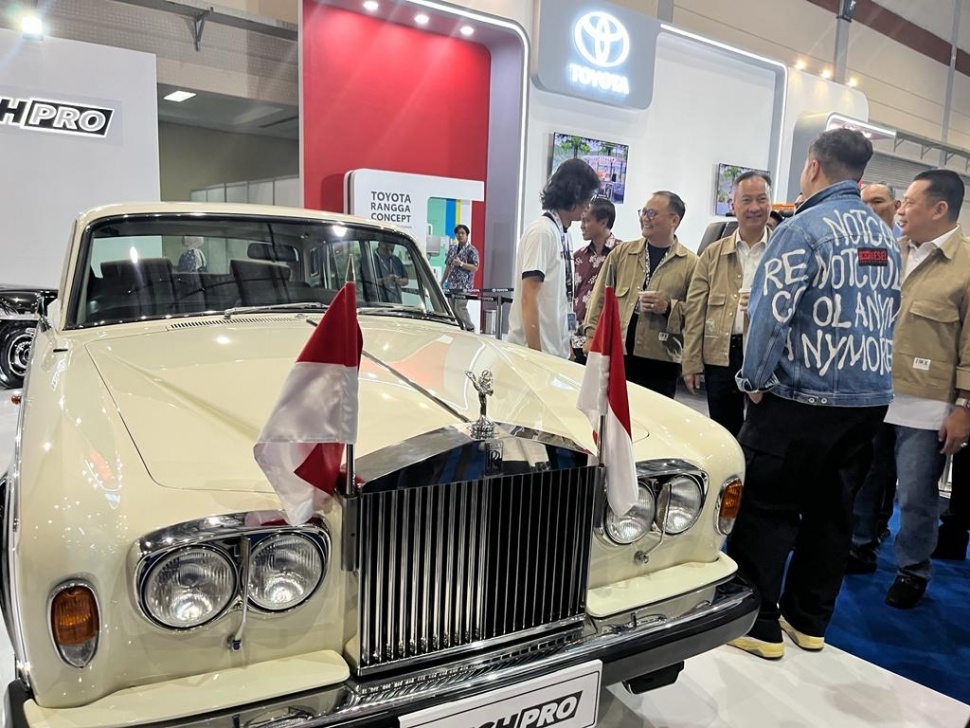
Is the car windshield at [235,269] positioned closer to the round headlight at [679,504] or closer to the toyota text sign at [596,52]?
Answer: the round headlight at [679,504]

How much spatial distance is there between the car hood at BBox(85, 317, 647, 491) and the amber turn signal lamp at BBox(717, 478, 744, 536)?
0.31 metres

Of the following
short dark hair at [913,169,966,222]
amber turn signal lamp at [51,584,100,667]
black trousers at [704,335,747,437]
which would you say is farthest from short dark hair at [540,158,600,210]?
amber turn signal lamp at [51,584,100,667]

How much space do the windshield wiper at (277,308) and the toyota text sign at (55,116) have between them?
5595mm

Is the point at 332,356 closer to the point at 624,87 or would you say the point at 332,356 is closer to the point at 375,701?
the point at 375,701

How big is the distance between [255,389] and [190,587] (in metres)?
0.65

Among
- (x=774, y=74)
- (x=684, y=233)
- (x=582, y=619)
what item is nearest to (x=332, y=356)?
(x=582, y=619)

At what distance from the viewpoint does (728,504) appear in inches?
82.1

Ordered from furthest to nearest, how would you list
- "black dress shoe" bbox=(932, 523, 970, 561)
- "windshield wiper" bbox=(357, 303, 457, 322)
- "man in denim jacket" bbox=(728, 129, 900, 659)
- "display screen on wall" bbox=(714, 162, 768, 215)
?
"display screen on wall" bbox=(714, 162, 768, 215) < "black dress shoe" bbox=(932, 523, 970, 561) < "windshield wiper" bbox=(357, 303, 457, 322) < "man in denim jacket" bbox=(728, 129, 900, 659)

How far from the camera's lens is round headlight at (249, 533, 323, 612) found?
1425 mm

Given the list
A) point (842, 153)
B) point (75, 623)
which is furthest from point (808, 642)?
point (75, 623)

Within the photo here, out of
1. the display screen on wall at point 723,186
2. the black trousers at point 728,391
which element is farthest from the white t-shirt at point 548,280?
the display screen on wall at point 723,186

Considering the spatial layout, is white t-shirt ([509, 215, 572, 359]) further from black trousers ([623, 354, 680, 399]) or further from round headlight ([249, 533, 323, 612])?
round headlight ([249, 533, 323, 612])

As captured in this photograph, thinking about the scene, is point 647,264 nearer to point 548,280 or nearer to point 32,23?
point 548,280

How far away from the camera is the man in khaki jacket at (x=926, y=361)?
301 cm
